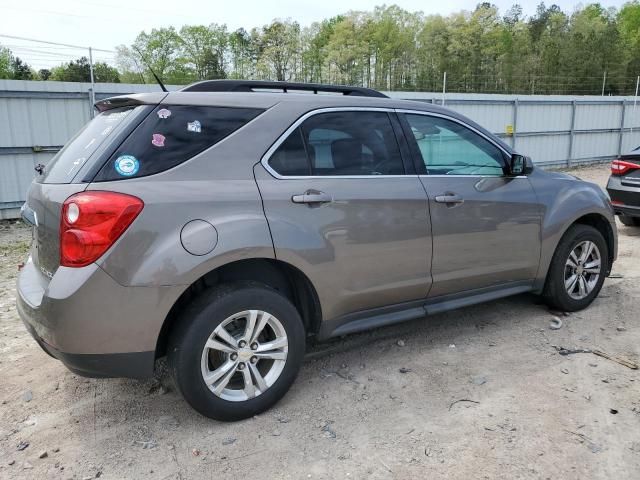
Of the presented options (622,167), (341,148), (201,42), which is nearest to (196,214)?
(341,148)

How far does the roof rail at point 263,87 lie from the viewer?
316 cm

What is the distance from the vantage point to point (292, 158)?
3137mm

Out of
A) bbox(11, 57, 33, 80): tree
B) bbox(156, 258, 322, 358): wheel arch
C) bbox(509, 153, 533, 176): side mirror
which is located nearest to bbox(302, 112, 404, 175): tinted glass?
bbox(156, 258, 322, 358): wheel arch

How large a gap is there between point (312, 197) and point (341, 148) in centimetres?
46

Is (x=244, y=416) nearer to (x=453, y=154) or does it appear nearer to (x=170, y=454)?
(x=170, y=454)

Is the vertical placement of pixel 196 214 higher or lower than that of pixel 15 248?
higher

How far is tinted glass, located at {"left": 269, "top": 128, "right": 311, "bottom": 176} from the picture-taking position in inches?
121

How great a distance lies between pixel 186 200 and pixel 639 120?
21.2 metres

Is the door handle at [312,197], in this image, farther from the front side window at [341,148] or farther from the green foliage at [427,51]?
the green foliage at [427,51]

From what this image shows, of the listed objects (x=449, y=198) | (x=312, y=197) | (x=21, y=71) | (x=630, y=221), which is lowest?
(x=630, y=221)

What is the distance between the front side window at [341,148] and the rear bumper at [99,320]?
3.38 feet

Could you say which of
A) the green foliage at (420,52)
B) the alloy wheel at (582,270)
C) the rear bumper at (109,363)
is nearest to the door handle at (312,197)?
the rear bumper at (109,363)

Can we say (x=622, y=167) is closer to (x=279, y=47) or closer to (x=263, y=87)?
(x=263, y=87)

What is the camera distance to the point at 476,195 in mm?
3863
